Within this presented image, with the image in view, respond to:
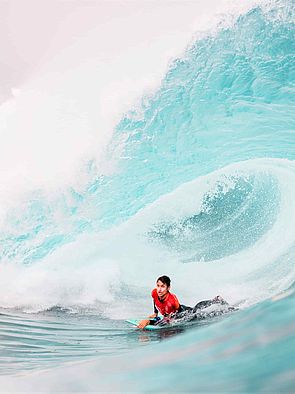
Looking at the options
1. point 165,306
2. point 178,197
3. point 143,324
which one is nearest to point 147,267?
point 178,197

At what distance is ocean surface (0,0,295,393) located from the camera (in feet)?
34.4

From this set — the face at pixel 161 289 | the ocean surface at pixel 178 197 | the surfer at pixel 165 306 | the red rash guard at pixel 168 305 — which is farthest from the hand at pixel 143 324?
the ocean surface at pixel 178 197

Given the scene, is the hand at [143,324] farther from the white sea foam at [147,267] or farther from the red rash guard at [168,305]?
the white sea foam at [147,267]

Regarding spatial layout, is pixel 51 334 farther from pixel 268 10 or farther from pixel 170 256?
pixel 268 10

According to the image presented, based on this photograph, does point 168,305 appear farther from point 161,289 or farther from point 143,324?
point 143,324

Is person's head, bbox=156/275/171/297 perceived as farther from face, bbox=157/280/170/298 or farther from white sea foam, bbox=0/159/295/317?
white sea foam, bbox=0/159/295/317

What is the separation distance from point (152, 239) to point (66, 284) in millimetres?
2994

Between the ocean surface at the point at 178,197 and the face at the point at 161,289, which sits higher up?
the ocean surface at the point at 178,197

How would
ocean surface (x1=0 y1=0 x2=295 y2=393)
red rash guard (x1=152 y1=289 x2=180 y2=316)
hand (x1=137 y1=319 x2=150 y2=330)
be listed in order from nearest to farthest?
hand (x1=137 y1=319 x2=150 y2=330) < red rash guard (x1=152 y1=289 x2=180 y2=316) < ocean surface (x1=0 y1=0 x2=295 y2=393)

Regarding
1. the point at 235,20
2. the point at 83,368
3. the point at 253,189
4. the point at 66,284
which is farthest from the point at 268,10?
the point at 83,368

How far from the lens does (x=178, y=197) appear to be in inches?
557

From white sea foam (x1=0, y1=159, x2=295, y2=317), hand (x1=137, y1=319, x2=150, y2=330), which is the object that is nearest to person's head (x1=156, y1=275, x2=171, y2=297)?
hand (x1=137, y1=319, x2=150, y2=330)

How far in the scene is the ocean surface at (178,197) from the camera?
10.5 metres

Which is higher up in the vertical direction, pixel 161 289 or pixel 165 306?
pixel 161 289
